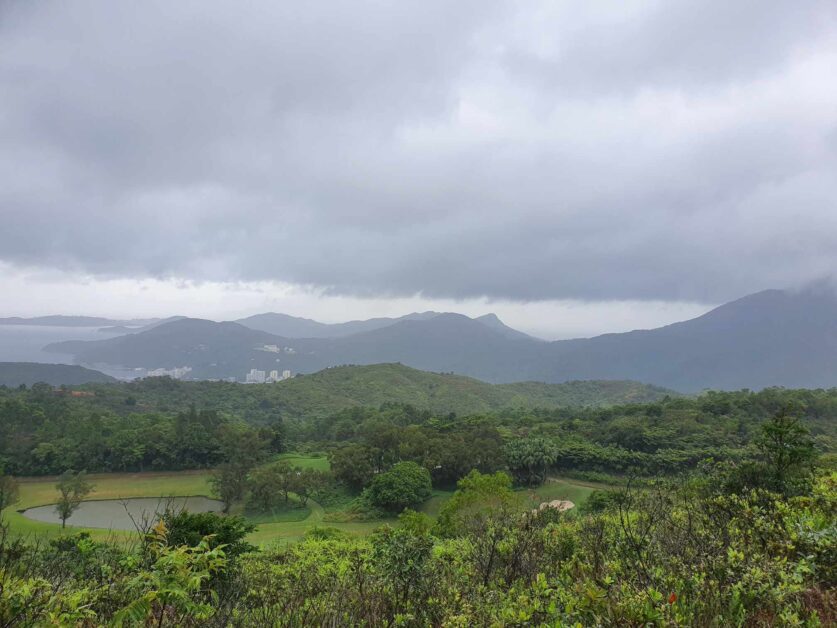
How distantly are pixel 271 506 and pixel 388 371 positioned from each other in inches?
3612

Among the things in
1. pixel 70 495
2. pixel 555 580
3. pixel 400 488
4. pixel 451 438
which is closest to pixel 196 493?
pixel 70 495

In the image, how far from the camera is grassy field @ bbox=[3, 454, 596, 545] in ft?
101

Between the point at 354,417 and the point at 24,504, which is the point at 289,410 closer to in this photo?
the point at 354,417

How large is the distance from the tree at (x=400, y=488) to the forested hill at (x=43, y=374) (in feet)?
548

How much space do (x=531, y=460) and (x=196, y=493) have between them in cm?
3368

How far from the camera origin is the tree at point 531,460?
39062mm

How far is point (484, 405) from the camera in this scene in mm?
113625

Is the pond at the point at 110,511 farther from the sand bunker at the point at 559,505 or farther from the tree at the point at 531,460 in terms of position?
the sand bunker at the point at 559,505

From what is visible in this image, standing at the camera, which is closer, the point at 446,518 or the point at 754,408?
the point at 446,518

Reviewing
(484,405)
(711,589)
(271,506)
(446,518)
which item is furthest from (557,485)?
(484,405)

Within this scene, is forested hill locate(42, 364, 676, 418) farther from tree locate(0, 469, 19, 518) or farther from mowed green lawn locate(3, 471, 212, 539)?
tree locate(0, 469, 19, 518)

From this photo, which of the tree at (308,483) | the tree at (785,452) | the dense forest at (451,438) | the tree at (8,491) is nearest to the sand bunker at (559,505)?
the dense forest at (451,438)

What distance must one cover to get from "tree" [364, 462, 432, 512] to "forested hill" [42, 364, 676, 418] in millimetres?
66269

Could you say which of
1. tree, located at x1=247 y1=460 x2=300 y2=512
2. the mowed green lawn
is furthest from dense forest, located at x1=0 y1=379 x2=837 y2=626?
the mowed green lawn
